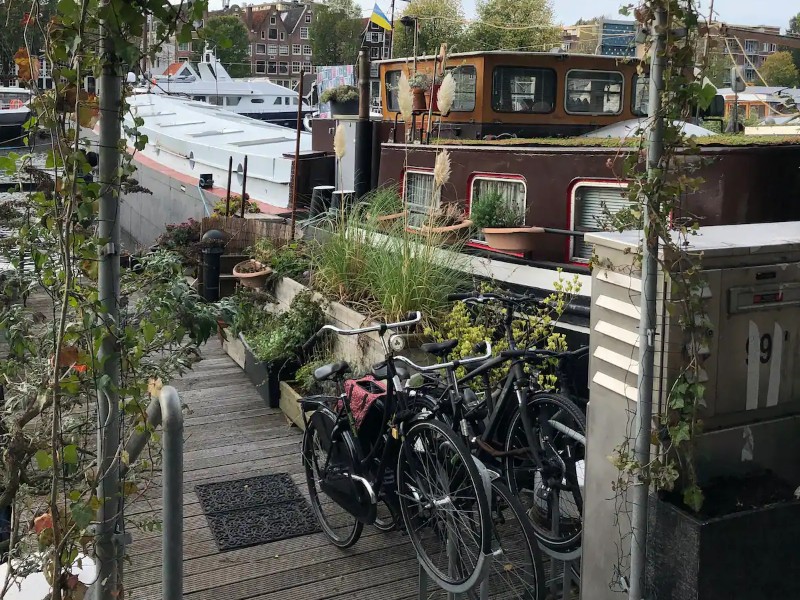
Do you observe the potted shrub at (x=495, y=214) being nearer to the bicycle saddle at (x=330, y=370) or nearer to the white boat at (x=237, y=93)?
the bicycle saddle at (x=330, y=370)

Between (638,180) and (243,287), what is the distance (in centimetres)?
608

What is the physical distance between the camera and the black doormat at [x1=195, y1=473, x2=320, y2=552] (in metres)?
4.47

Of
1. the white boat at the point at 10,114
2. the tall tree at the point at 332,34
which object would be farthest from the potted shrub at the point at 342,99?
the tall tree at the point at 332,34

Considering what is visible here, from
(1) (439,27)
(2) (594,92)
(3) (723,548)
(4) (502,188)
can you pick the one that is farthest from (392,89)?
(1) (439,27)

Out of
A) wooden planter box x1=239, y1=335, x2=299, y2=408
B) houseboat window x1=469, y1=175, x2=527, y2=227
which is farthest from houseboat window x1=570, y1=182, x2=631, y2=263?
wooden planter box x1=239, y1=335, x2=299, y2=408

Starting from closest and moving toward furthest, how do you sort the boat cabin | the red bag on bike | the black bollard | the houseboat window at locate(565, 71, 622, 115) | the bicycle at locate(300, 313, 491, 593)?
Result: the bicycle at locate(300, 313, 491, 593) < the red bag on bike < the boat cabin < the black bollard < the houseboat window at locate(565, 71, 622, 115)

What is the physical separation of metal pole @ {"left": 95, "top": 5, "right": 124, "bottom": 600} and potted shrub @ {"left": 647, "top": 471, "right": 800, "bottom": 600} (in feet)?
4.91

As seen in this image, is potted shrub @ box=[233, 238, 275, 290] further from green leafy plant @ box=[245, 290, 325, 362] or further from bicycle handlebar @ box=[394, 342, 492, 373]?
bicycle handlebar @ box=[394, 342, 492, 373]

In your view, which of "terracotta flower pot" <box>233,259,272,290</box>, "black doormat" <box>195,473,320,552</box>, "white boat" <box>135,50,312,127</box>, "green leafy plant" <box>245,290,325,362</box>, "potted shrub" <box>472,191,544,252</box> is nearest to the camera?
"black doormat" <box>195,473,320,552</box>

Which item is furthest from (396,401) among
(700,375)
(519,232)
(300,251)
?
(300,251)

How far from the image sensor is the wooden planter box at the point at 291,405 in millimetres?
5973

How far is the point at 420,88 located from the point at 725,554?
709cm

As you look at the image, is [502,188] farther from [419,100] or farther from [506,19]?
[506,19]

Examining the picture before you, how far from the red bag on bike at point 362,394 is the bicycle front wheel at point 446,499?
42 cm
